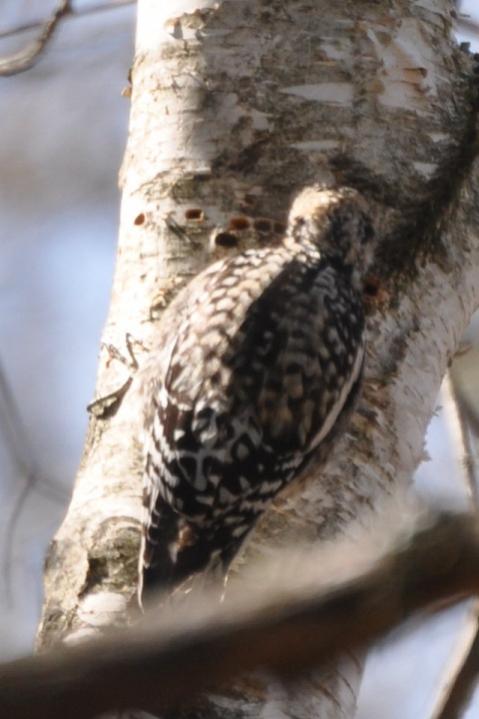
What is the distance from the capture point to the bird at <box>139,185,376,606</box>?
109 inches

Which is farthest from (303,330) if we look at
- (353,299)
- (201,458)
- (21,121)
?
(21,121)

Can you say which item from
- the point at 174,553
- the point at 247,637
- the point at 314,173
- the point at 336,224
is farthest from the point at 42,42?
the point at 247,637

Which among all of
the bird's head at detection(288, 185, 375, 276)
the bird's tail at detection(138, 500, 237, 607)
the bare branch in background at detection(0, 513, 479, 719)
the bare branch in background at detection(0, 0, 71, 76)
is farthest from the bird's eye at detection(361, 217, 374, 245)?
the bare branch in background at detection(0, 513, 479, 719)

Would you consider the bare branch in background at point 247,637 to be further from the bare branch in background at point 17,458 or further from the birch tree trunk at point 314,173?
the bare branch in background at point 17,458

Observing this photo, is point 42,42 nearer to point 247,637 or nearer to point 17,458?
point 17,458

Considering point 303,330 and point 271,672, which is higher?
point 303,330

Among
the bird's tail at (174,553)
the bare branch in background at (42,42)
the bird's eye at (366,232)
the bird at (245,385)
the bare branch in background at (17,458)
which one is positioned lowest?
the bird's tail at (174,553)

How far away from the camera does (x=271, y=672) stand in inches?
25.7

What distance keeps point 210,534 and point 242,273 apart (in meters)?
0.73

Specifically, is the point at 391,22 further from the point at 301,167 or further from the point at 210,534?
the point at 210,534

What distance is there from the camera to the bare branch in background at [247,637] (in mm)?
614

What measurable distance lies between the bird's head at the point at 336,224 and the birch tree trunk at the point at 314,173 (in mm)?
59

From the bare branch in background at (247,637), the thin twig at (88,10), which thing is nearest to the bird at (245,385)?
the thin twig at (88,10)

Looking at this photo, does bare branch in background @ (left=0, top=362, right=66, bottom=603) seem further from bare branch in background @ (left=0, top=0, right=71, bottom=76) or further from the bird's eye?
the bird's eye
